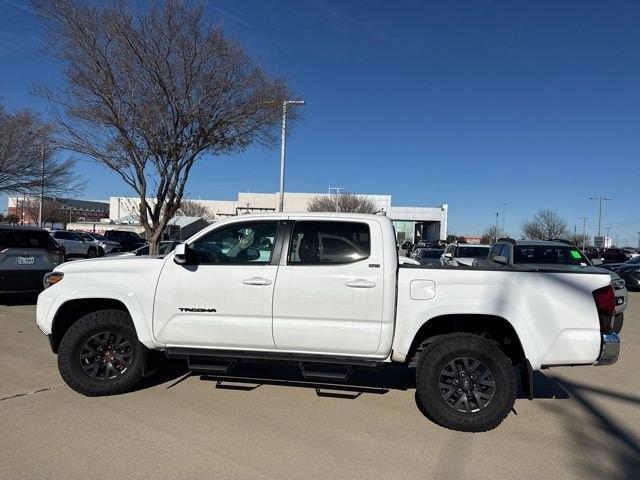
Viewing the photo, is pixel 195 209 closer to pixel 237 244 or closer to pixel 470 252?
pixel 470 252

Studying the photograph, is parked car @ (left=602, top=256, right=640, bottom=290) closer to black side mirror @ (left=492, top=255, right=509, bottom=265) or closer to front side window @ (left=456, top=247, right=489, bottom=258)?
front side window @ (left=456, top=247, right=489, bottom=258)

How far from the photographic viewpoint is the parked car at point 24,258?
10523mm

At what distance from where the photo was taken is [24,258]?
10773 millimetres

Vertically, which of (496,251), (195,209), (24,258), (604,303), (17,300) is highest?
(195,209)

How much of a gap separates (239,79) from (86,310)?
9876mm

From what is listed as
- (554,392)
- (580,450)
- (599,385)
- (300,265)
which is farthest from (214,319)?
(599,385)

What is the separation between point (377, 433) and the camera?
472cm

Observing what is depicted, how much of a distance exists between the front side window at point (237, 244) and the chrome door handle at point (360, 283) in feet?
2.85

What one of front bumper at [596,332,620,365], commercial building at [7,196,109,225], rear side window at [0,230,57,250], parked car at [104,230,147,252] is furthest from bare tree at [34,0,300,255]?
commercial building at [7,196,109,225]

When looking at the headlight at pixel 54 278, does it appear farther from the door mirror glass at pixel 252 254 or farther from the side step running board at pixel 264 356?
the door mirror glass at pixel 252 254

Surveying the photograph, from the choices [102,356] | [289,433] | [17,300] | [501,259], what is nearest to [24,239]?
[17,300]

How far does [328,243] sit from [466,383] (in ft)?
5.89

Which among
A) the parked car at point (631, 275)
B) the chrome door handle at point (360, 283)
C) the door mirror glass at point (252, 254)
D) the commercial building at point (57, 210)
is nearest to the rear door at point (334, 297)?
the chrome door handle at point (360, 283)

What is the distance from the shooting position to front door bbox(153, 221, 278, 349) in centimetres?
505
